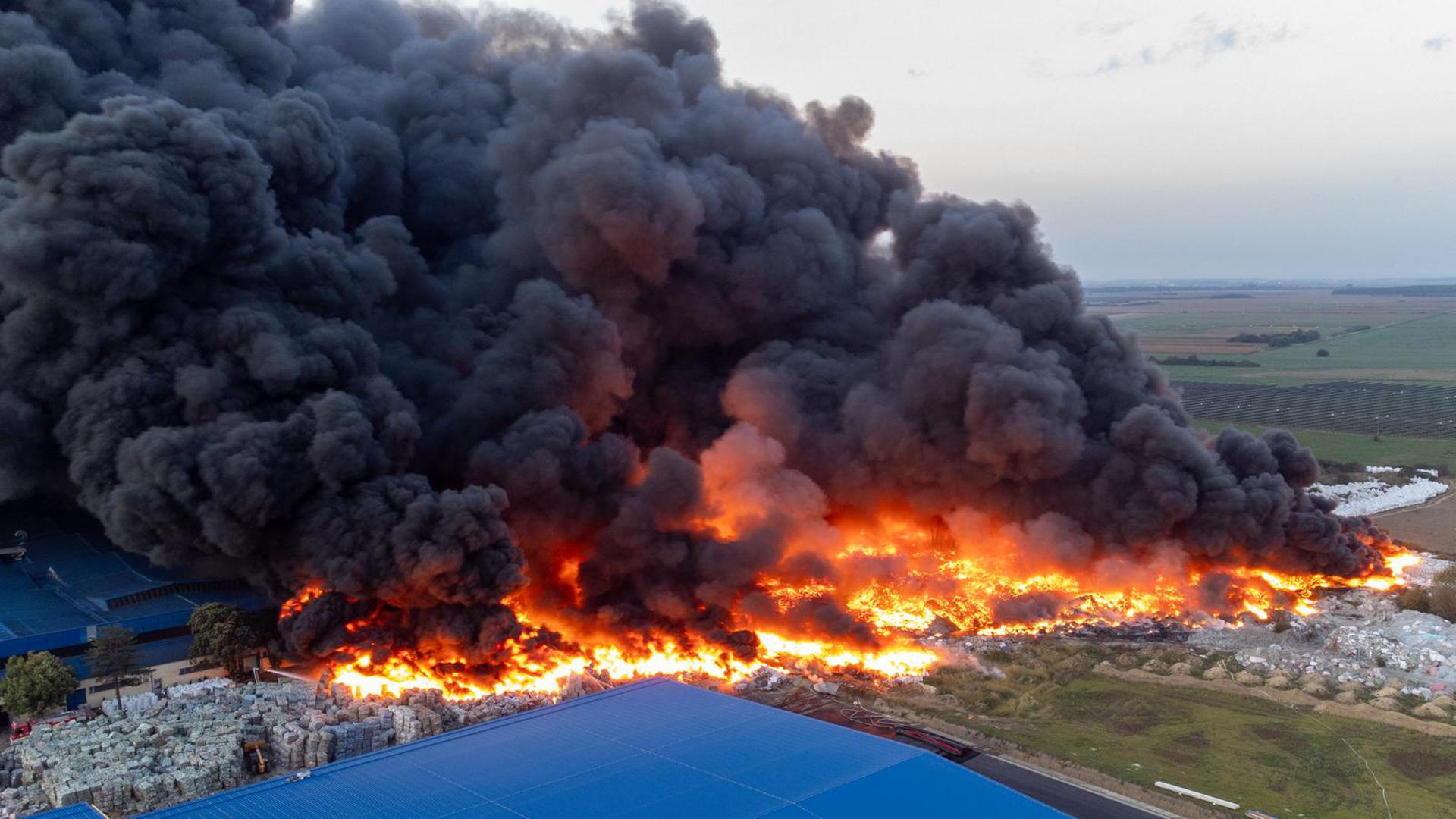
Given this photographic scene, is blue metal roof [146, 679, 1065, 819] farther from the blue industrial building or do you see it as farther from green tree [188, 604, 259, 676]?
the blue industrial building

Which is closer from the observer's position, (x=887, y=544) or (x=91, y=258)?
(x=91, y=258)

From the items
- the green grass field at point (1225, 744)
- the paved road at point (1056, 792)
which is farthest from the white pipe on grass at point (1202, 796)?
the paved road at point (1056, 792)

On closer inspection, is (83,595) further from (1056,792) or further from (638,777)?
(1056,792)

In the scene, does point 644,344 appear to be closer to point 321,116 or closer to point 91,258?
point 321,116

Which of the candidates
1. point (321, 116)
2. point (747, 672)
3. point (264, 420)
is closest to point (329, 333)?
point (264, 420)

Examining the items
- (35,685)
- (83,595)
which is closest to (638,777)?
(35,685)

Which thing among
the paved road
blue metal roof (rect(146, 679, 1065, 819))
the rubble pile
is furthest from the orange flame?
the paved road

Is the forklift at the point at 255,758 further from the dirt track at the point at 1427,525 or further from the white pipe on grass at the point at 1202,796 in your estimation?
the dirt track at the point at 1427,525
